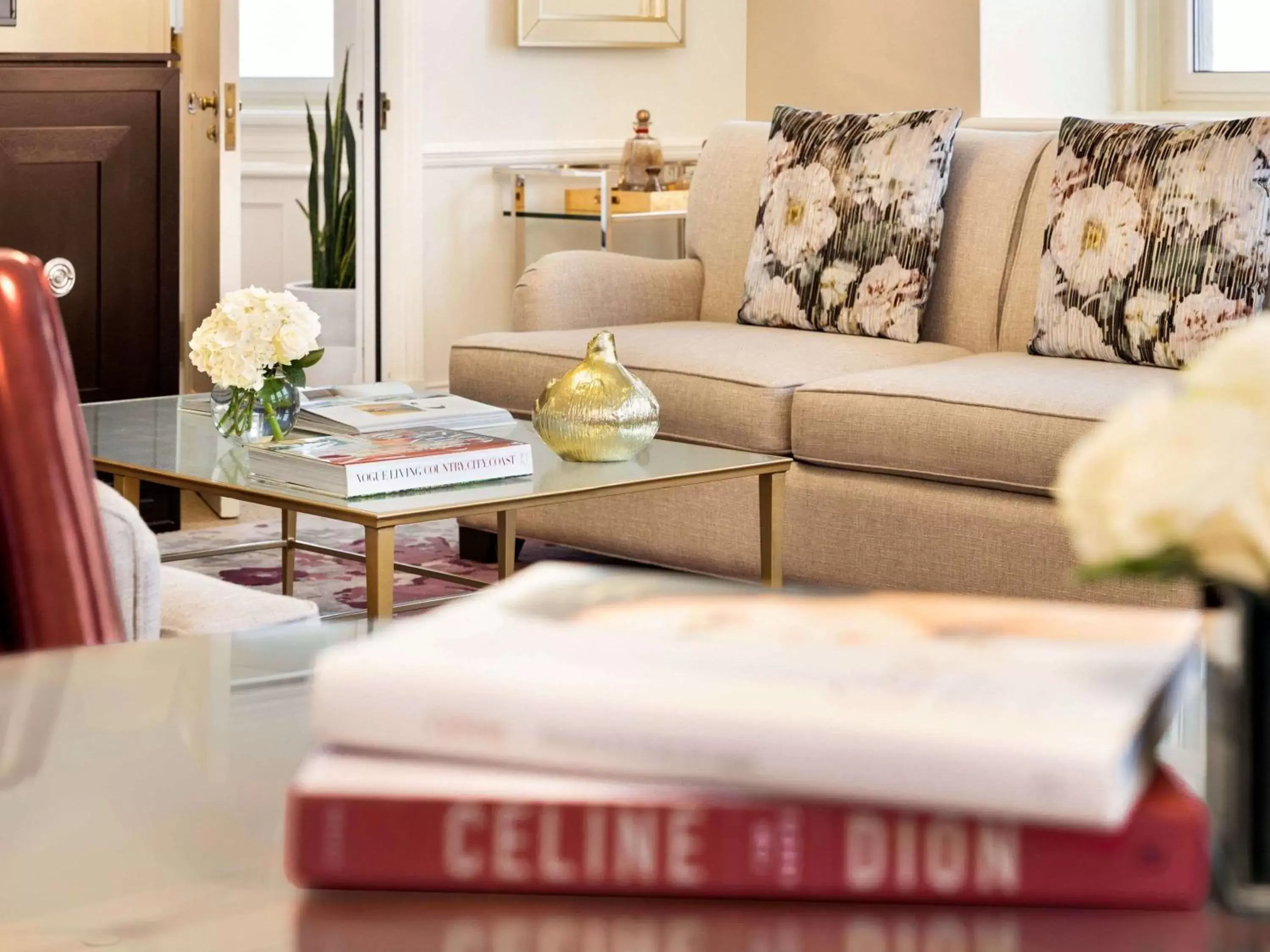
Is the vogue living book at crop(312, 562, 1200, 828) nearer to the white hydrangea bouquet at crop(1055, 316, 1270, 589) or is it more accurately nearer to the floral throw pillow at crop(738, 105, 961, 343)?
→ the white hydrangea bouquet at crop(1055, 316, 1270, 589)

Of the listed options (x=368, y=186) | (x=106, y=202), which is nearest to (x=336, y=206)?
(x=368, y=186)

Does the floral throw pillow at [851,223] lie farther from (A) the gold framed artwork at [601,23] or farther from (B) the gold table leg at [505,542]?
(A) the gold framed artwork at [601,23]

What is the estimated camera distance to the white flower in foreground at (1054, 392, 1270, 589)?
611mm

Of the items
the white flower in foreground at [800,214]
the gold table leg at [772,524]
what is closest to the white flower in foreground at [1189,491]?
the gold table leg at [772,524]

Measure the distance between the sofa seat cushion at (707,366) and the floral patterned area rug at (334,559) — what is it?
0.38 metres

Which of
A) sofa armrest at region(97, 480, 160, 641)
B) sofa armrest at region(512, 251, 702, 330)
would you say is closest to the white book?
sofa armrest at region(512, 251, 702, 330)

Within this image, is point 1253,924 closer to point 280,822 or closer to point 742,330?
point 280,822

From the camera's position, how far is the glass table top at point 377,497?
233 centimetres

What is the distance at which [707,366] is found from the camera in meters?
3.36

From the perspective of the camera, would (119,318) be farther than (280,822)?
Yes

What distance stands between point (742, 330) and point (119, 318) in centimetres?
139

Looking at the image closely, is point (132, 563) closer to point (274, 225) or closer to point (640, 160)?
point (640, 160)

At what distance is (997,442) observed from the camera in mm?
2951

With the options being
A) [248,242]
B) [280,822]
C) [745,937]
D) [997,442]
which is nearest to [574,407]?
[997,442]
